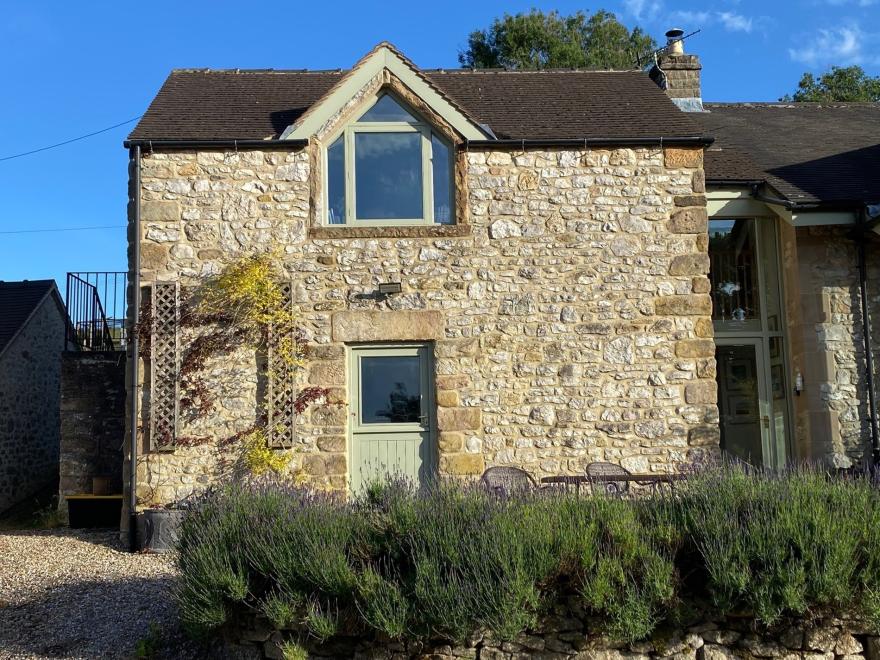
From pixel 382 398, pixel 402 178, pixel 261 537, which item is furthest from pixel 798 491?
pixel 402 178

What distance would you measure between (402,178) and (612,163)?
242 cm

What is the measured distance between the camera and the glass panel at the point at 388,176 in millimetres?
9695

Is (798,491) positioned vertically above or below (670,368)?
below

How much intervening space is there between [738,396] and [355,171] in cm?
582

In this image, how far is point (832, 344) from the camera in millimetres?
10578

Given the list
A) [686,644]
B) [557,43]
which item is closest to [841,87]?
[557,43]

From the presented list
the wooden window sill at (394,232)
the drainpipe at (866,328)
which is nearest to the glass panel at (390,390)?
the wooden window sill at (394,232)

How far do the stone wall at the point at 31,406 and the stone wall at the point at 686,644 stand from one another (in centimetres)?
1052

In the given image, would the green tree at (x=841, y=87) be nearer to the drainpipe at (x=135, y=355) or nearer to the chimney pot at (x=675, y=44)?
the chimney pot at (x=675, y=44)

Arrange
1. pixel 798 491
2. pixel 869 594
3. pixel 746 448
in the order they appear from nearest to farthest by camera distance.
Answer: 1. pixel 869 594
2. pixel 798 491
3. pixel 746 448

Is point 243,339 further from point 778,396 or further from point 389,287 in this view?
point 778,396

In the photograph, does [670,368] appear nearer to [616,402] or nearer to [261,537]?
[616,402]

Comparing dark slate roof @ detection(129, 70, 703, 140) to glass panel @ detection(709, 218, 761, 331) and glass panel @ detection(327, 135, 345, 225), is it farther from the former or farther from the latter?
glass panel @ detection(709, 218, 761, 331)

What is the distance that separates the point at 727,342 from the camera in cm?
1125
